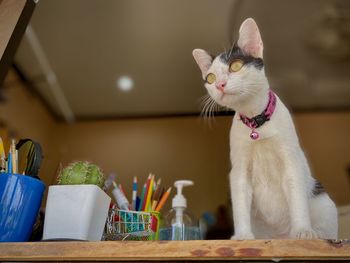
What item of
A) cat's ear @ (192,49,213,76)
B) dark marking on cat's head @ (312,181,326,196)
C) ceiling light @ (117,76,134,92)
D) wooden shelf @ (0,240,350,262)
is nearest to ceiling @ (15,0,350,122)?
ceiling light @ (117,76,134,92)

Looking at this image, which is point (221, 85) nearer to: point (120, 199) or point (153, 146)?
point (120, 199)

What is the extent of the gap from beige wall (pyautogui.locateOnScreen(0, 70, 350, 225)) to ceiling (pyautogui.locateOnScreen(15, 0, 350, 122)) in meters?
0.07

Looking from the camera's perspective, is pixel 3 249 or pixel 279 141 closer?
pixel 3 249

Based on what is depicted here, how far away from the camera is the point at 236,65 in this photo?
72 centimetres

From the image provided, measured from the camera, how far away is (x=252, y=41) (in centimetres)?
74

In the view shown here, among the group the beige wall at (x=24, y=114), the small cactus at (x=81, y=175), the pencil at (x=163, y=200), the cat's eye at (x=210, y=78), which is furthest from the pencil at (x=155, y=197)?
the beige wall at (x=24, y=114)

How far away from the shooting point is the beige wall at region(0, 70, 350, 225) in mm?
1428

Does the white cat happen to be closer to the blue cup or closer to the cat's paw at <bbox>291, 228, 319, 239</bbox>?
the cat's paw at <bbox>291, 228, 319, 239</bbox>

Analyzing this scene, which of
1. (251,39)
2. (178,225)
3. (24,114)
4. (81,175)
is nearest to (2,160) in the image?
(81,175)

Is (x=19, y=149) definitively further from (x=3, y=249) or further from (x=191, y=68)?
(x=191, y=68)

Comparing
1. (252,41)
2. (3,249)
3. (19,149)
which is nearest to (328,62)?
(252,41)

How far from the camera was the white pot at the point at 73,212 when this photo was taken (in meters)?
0.65

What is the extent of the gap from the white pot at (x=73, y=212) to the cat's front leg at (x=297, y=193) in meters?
0.32

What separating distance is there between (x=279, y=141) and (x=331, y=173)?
140 centimetres
